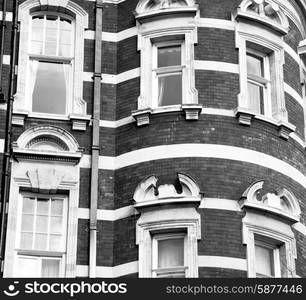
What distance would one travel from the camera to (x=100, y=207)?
88.8 feet

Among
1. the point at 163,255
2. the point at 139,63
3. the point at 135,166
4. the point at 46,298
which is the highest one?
the point at 139,63

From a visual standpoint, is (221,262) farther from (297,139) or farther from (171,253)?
(297,139)

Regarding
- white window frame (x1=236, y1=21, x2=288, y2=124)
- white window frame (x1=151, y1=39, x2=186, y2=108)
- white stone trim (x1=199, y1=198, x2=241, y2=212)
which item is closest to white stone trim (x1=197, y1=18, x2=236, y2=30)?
white window frame (x1=236, y1=21, x2=288, y2=124)

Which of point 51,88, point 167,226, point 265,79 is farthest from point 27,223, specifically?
point 265,79

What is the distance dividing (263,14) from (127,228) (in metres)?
6.26

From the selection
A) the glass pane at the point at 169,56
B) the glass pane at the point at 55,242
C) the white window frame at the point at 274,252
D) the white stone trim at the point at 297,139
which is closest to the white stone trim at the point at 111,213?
the glass pane at the point at 55,242

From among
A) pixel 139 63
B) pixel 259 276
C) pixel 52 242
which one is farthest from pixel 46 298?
pixel 139 63

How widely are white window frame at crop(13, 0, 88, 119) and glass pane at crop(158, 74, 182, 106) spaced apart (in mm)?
1744

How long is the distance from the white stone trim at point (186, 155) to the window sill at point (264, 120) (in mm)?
701

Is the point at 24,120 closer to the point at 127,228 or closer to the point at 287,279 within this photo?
the point at 127,228

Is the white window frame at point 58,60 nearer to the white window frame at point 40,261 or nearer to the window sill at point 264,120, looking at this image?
the white window frame at point 40,261

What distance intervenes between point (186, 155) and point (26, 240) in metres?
3.84

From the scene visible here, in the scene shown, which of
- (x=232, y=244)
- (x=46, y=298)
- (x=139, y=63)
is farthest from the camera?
(x=139, y=63)

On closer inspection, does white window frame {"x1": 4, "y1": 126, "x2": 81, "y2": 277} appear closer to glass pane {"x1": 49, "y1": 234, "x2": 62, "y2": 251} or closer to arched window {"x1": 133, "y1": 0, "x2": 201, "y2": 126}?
glass pane {"x1": 49, "y1": 234, "x2": 62, "y2": 251}
